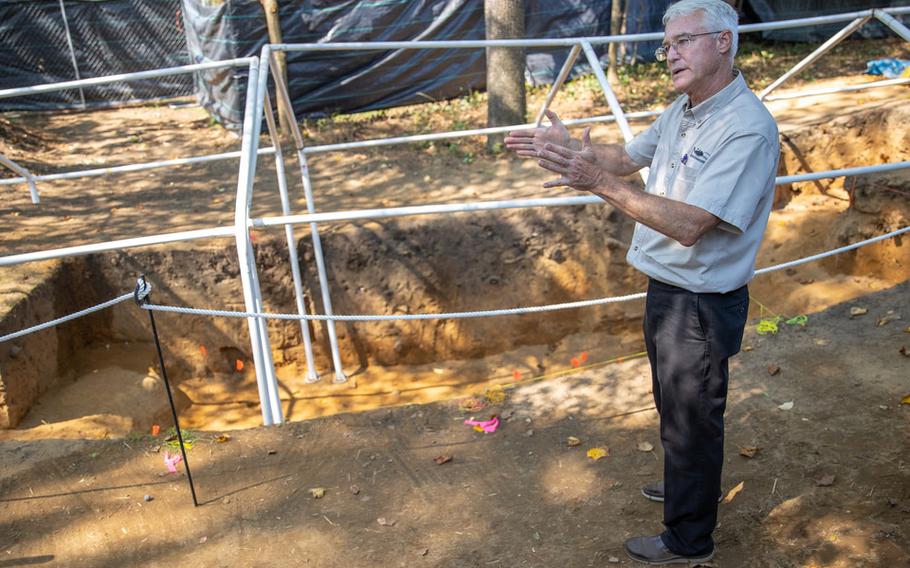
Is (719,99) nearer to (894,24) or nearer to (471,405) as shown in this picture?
(471,405)

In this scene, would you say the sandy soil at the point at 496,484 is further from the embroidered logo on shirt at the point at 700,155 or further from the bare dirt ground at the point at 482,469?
the embroidered logo on shirt at the point at 700,155

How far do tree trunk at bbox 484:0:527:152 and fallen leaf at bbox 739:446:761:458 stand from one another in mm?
6025

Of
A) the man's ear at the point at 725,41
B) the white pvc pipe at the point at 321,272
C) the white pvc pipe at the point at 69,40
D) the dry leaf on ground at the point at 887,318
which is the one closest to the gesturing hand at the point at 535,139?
the man's ear at the point at 725,41

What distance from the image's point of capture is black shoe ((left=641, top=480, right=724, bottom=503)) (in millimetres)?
3250

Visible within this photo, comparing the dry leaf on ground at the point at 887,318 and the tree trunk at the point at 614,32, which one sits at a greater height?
the tree trunk at the point at 614,32

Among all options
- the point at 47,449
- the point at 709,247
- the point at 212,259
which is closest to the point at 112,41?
the point at 212,259

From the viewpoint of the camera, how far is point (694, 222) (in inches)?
90.0

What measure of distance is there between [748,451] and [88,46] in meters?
12.2

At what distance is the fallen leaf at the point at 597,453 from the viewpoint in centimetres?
365

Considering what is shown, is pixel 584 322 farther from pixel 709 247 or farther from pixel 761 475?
pixel 709 247

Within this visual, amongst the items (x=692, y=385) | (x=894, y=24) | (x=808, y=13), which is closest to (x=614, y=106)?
(x=894, y=24)

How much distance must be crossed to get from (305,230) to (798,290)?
458 centimetres

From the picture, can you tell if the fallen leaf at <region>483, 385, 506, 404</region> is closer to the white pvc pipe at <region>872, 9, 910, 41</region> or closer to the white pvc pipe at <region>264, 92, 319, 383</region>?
the white pvc pipe at <region>264, 92, 319, 383</region>

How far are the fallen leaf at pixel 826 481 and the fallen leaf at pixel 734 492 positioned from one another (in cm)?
30
